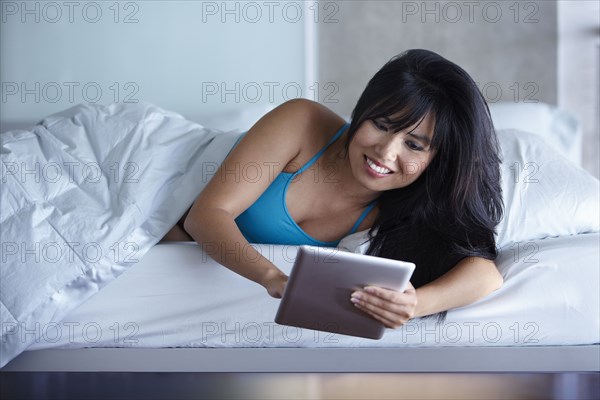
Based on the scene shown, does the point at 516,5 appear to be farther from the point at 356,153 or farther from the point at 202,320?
the point at 202,320

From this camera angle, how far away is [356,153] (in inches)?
56.3

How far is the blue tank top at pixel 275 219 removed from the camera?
4.86 ft

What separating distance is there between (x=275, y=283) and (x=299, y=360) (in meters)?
0.19

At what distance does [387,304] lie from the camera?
1187mm

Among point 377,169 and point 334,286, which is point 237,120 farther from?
point 334,286

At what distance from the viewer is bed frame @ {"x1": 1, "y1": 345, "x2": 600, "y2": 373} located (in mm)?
1309

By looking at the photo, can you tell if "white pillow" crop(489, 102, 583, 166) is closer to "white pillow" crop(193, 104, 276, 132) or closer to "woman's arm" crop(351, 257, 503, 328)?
"white pillow" crop(193, 104, 276, 132)

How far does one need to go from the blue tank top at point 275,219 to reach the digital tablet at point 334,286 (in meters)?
0.31

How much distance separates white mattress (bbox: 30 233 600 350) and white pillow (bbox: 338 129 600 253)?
0.81 feet

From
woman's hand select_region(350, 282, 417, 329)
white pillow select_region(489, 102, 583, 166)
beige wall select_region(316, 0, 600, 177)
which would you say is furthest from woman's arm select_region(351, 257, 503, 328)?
beige wall select_region(316, 0, 600, 177)

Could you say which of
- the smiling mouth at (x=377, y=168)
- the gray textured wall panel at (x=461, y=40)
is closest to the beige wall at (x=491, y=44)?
the gray textured wall panel at (x=461, y=40)

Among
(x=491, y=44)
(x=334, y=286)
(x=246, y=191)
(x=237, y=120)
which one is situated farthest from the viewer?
(x=491, y=44)

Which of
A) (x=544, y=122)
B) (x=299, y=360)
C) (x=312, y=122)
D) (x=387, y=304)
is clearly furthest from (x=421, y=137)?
(x=544, y=122)

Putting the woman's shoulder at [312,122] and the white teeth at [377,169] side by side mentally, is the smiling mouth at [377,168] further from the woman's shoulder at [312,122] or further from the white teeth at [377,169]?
the woman's shoulder at [312,122]
